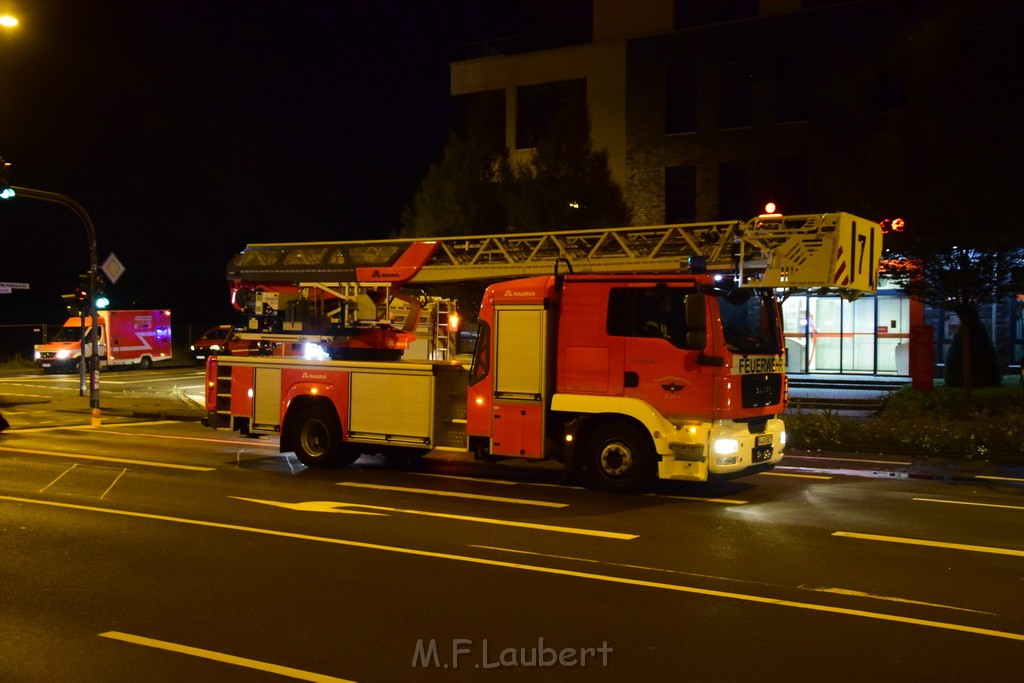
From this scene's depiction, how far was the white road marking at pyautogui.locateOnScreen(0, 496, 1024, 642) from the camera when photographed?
6.45 meters

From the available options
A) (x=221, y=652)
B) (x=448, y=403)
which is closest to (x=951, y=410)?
(x=448, y=403)

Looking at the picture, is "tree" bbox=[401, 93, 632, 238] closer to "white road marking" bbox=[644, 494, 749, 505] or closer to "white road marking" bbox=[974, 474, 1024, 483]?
"white road marking" bbox=[974, 474, 1024, 483]

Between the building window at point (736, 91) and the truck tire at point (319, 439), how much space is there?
20723 millimetres

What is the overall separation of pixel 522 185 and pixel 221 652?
19.9m

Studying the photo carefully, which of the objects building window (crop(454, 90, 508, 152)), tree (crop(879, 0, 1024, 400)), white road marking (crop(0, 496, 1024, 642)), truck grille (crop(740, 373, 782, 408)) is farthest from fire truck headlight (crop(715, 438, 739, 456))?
building window (crop(454, 90, 508, 152))

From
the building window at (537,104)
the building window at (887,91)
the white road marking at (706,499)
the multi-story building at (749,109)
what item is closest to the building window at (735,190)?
the multi-story building at (749,109)

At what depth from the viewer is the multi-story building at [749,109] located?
2884 centimetres

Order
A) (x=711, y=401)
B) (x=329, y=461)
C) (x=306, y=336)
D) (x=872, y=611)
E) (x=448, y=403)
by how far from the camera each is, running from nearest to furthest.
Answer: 1. (x=872, y=611)
2. (x=711, y=401)
3. (x=448, y=403)
4. (x=329, y=461)
5. (x=306, y=336)

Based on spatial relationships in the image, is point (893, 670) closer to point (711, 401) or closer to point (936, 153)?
point (711, 401)

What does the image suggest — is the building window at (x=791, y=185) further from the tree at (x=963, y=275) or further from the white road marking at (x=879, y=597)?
the white road marking at (x=879, y=597)

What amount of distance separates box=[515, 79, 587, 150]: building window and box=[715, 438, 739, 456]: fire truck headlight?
74.8 ft

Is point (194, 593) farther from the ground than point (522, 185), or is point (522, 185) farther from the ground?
point (522, 185)

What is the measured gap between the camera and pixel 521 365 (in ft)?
40.3

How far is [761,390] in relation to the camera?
1171 centimetres
